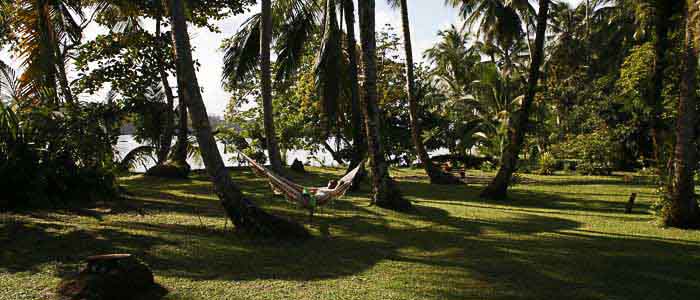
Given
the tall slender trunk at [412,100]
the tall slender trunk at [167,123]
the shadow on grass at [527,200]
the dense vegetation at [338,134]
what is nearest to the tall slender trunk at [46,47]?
the dense vegetation at [338,134]

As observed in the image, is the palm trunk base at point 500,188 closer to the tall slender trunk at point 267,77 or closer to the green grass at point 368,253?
the green grass at point 368,253

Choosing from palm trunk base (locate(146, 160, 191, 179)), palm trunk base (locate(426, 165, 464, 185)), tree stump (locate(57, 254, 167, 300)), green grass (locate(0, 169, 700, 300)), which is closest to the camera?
tree stump (locate(57, 254, 167, 300))

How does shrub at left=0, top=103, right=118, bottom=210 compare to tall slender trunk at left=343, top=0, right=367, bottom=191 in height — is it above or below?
below

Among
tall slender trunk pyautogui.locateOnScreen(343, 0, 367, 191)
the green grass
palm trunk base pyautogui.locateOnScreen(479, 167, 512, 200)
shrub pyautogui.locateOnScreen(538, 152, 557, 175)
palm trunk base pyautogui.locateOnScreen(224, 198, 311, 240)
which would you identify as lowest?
the green grass

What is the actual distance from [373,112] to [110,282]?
515 centimetres

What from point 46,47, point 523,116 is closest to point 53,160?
point 46,47

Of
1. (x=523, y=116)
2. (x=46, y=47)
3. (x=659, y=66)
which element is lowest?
(x=523, y=116)

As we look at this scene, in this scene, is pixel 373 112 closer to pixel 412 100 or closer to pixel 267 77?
pixel 267 77

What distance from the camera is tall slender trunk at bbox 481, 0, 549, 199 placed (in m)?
9.75

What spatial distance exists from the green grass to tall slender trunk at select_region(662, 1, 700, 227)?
42cm

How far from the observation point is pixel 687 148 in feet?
22.8

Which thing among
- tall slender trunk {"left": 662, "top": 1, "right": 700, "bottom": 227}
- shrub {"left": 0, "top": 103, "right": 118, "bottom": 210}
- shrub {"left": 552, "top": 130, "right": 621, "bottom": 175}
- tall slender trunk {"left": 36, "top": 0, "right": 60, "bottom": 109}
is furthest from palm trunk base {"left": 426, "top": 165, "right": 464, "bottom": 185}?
tall slender trunk {"left": 36, "top": 0, "right": 60, "bottom": 109}

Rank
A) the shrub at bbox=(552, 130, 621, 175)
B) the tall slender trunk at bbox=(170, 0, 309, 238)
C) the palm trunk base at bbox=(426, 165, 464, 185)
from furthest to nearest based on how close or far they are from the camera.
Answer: the shrub at bbox=(552, 130, 621, 175) < the palm trunk base at bbox=(426, 165, 464, 185) < the tall slender trunk at bbox=(170, 0, 309, 238)

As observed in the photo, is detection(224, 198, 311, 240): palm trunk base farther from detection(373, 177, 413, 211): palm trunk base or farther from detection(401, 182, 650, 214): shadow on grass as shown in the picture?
detection(401, 182, 650, 214): shadow on grass
